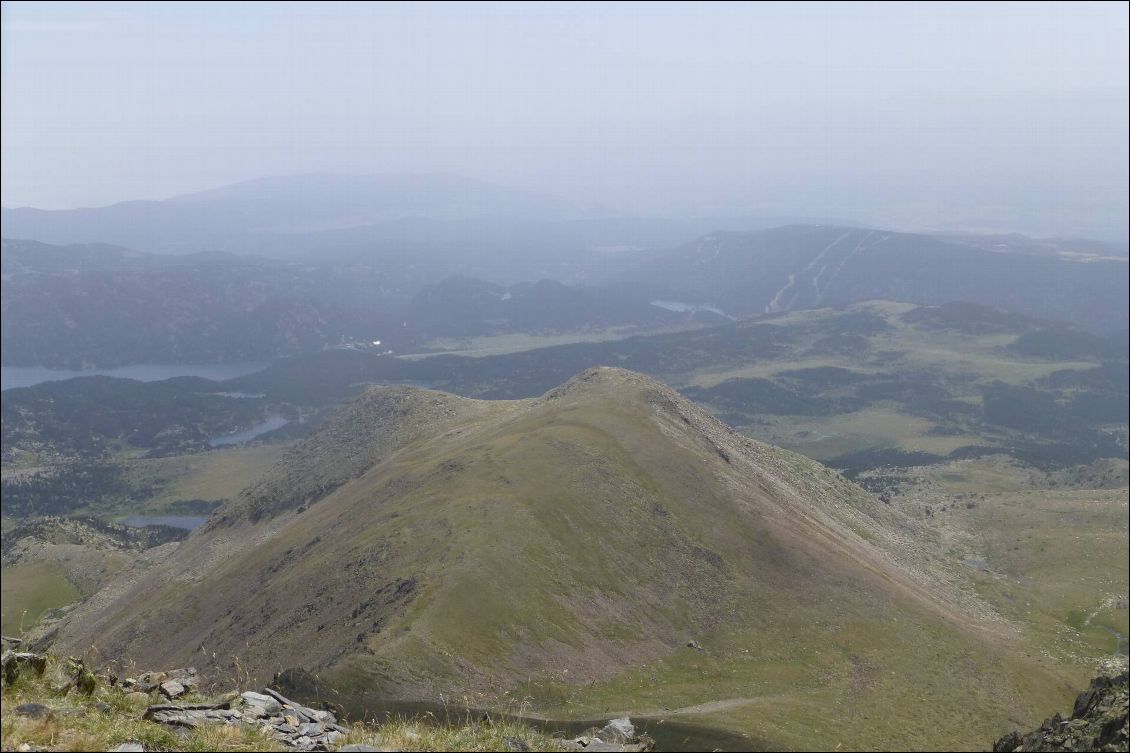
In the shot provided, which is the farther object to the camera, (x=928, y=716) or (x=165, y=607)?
(x=165, y=607)

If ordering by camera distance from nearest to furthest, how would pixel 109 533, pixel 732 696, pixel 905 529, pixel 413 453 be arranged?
pixel 732 696 → pixel 413 453 → pixel 905 529 → pixel 109 533

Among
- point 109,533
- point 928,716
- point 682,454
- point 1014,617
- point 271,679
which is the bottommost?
point 109,533

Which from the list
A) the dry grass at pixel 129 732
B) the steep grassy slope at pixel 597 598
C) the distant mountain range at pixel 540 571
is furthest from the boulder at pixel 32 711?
the steep grassy slope at pixel 597 598

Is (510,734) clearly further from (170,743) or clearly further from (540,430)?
(540,430)

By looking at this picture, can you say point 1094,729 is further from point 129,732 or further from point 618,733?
point 129,732

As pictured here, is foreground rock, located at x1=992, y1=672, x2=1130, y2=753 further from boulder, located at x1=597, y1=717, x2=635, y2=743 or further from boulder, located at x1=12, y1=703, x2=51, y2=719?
boulder, located at x1=12, y1=703, x2=51, y2=719

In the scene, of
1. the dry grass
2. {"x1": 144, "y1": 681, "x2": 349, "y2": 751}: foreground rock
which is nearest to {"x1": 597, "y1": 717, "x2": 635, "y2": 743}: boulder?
the dry grass

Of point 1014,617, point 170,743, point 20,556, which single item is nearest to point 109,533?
point 20,556

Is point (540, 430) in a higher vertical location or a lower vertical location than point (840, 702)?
higher
